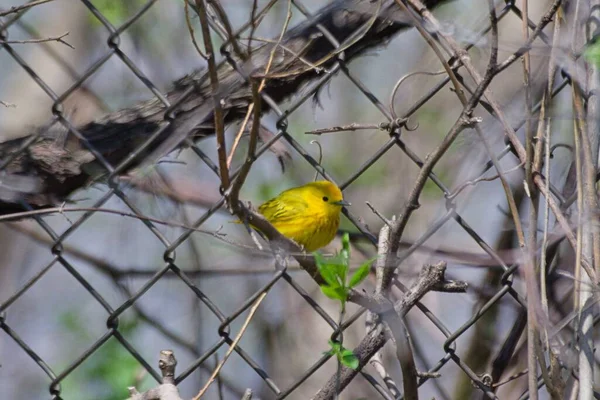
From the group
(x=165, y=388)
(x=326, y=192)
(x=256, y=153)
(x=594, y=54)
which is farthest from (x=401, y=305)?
(x=326, y=192)

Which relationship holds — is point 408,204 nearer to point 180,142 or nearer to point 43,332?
point 180,142

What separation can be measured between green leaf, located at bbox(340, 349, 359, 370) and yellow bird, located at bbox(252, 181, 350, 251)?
7.14 ft

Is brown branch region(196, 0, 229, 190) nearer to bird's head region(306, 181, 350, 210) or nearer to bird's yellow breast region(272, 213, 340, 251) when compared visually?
bird's head region(306, 181, 350, 210)

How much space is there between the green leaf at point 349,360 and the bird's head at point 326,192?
6.70 feet

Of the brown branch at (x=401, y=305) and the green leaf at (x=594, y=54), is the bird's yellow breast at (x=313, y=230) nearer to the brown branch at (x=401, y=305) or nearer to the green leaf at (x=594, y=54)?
the brown branch at (x=401, y=305)

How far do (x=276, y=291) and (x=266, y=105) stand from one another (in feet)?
5.80

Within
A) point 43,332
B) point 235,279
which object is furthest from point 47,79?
point 235,279

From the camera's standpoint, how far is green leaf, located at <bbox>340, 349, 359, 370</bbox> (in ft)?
5.43

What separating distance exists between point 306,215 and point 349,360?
236 centimetres

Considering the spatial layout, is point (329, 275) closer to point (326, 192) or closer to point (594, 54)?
point (594, 54)

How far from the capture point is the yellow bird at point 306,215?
3.91 metres

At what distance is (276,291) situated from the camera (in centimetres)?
433

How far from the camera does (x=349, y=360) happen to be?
1.67m

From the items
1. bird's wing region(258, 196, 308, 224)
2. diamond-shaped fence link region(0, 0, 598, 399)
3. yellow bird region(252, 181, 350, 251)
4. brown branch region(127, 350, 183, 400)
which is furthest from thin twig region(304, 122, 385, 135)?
bird's wing region(258, 196, 308, 224)
